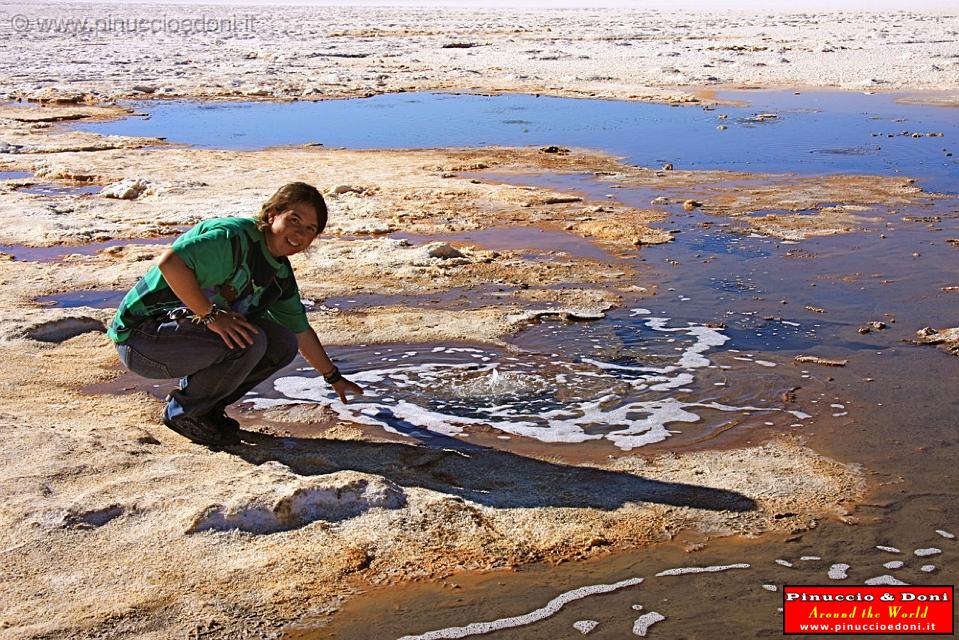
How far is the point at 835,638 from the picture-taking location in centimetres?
292

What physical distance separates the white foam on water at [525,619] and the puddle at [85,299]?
422cm

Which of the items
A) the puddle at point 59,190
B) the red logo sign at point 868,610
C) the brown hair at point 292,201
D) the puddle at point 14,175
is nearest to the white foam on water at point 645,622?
the red logo sign at point 868,610

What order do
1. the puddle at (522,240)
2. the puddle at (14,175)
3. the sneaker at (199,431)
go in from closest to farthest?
1. the sneaker at (199,431)
2. the puddle at (522,240)
3. the puddle at (14,175)

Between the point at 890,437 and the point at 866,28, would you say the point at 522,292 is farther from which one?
the point at 866,28

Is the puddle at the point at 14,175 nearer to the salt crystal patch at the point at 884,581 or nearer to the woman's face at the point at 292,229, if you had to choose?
the woman's face at the point at 292,229

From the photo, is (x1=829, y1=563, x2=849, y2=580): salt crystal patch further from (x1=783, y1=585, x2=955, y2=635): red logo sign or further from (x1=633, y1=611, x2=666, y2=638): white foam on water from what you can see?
(x1=633, y1=611, x2=666, y2=638): white foam on water

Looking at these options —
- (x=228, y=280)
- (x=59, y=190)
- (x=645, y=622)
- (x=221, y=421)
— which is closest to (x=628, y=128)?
(x=59, y=190)

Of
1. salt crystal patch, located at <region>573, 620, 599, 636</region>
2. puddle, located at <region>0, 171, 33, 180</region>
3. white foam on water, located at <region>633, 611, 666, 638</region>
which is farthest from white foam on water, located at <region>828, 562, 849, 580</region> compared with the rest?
puddle, located at <region>0, 171, 33, 180</region>

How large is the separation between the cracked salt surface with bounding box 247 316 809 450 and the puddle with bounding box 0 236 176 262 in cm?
322

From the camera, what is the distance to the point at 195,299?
3717 millimetres

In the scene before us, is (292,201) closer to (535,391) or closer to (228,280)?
(228,280)

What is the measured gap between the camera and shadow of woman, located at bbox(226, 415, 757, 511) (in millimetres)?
3801

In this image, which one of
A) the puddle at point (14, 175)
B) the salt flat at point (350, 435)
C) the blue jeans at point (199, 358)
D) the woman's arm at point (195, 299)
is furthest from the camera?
the puddle at point (14, 175)

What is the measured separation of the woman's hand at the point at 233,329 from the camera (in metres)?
3.84
